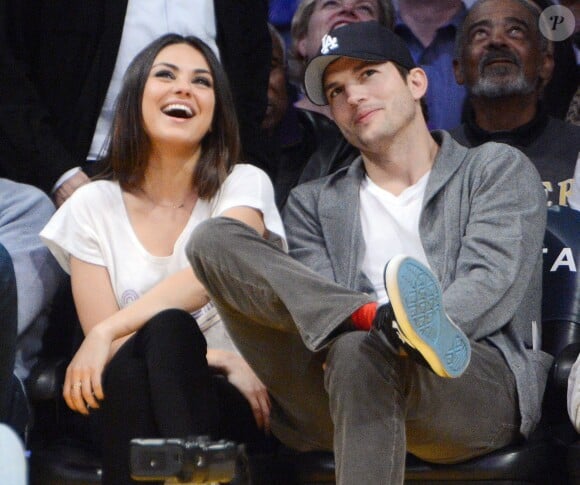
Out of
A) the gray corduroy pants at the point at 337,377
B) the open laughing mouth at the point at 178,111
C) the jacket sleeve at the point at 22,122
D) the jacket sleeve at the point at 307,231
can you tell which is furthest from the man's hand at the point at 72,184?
the gray corduroy pants at the point at 337,377

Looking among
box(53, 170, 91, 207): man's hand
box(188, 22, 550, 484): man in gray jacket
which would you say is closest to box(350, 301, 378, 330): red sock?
box(188, 22, 550, 484): man in gray jacket

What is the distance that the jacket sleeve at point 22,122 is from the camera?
2924 mm

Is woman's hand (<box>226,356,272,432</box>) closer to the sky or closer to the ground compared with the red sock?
closer to the ground

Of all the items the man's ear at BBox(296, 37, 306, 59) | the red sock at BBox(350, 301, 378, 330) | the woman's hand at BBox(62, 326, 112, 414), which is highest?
the man's ear at BBox(296, 37, 306, 59)

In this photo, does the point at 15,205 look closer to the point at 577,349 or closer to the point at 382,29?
the point at 382,29

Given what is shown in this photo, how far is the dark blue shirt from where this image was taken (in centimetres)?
359

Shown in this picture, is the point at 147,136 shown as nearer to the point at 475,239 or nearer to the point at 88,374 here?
the point at 88,374

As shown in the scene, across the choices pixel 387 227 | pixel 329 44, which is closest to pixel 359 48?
pixel 329 44

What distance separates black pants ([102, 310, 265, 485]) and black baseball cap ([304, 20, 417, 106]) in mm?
762

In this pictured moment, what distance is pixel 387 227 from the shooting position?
8.59 ft

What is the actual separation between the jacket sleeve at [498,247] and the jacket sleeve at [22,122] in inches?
40.5

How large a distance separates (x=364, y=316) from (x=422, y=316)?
0.17m

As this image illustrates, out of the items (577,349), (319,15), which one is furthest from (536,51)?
(577,349)

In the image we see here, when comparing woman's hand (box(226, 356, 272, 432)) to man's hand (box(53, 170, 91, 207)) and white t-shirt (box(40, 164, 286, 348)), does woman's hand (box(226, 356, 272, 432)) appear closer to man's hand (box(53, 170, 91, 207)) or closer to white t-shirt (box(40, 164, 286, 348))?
white t-shirt (box(40, 164, 286, 348))
